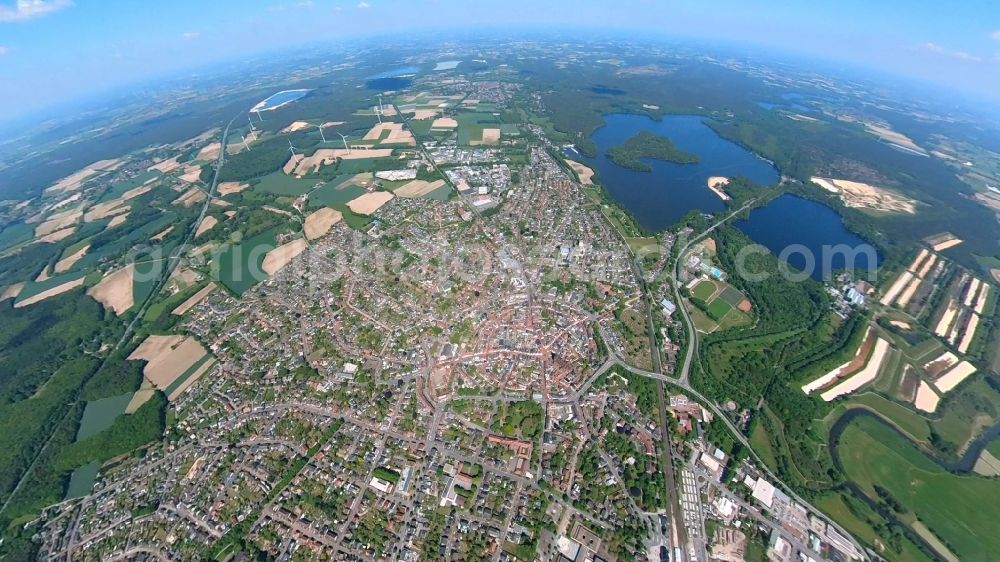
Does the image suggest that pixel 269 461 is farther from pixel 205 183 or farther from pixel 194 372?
pixel 205 183

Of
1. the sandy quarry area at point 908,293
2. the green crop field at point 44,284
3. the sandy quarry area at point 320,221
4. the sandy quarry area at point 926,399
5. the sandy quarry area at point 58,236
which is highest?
the sandy quarry area at point 320,221

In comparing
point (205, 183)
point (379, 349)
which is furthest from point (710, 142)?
point (205, 183)

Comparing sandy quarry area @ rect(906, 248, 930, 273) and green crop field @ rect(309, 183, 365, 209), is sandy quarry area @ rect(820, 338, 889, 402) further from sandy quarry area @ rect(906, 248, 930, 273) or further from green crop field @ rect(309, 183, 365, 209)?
green crop field @ rect(309, 183, 365, 209)

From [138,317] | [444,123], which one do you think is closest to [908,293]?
[138,317]

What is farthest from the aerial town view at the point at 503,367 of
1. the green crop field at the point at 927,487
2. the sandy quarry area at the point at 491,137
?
the sandy quarry area at the point at 491,137

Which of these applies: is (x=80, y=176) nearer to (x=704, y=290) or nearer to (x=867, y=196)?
(x=704, y=290)

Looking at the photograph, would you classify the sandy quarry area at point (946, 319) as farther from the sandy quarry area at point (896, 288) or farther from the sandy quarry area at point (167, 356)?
the sandy quarry area at point (167, 356)
